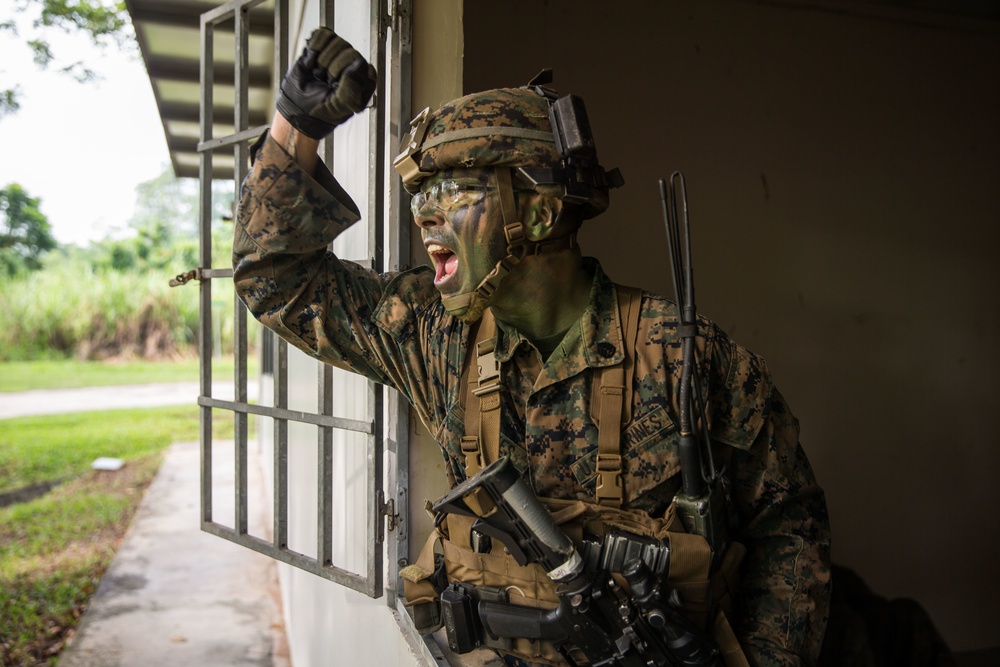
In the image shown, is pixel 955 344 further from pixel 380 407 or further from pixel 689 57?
pixel 380 407

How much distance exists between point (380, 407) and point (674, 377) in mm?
855

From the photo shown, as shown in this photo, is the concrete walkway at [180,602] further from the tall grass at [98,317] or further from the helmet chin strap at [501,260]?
the tall grass at [98,317]

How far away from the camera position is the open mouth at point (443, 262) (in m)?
1.63

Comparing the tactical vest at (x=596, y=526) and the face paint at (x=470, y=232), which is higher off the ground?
the face paint at (x=470, y=232)

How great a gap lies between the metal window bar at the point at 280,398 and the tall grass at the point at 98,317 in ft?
51.9

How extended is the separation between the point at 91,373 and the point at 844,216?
1763 centimetres

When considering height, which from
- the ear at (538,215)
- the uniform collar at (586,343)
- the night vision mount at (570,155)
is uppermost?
the night vision mount at (570,155)

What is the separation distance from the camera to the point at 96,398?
595 inches

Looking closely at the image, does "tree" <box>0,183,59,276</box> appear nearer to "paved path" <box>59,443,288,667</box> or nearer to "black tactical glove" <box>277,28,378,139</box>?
"paved path" <box>59,443,288,667</box>

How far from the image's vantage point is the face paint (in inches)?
63.0

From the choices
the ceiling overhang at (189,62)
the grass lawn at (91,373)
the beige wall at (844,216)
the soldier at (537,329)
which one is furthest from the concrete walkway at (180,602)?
the grass lawn at (91,373)

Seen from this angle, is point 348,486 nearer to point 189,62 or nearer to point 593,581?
point 593,581

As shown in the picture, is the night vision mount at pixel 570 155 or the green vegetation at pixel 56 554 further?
the green vegetation at pixel 56 554

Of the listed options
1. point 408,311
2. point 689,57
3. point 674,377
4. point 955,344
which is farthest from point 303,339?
point 955,344
